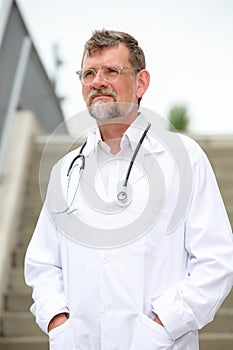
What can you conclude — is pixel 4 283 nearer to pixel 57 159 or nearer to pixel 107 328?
pixel 57 159

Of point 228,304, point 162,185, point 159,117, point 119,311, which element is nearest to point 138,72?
point 159,117

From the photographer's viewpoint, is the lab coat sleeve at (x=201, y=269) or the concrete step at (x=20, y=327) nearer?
the lab coat sleeve at (x=201, y=269)

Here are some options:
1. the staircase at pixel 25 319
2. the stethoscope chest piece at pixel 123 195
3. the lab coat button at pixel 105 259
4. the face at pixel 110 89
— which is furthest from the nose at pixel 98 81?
the staircase at pixel 25 319

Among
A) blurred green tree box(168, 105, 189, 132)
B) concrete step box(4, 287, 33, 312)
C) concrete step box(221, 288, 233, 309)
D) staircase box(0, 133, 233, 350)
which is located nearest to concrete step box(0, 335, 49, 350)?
staircase box(0, 133, 233, 350)

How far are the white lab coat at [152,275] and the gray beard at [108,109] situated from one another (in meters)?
0.08

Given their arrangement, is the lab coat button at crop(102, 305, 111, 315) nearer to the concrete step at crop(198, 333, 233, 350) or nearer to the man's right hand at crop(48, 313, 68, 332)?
the man's right hand at crop(48, 313, 68, 332)

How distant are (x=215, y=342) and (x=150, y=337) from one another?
98.4 inches

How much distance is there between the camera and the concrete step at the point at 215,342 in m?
4.64

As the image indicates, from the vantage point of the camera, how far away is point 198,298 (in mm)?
2281

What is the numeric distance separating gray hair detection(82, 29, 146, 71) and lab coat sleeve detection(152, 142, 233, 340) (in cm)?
41

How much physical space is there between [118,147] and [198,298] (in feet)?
1.80

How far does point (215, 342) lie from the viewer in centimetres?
466

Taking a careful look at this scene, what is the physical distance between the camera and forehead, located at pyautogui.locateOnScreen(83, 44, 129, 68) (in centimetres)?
242

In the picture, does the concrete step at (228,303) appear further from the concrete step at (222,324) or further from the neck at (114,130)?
the neck at (114,130)
